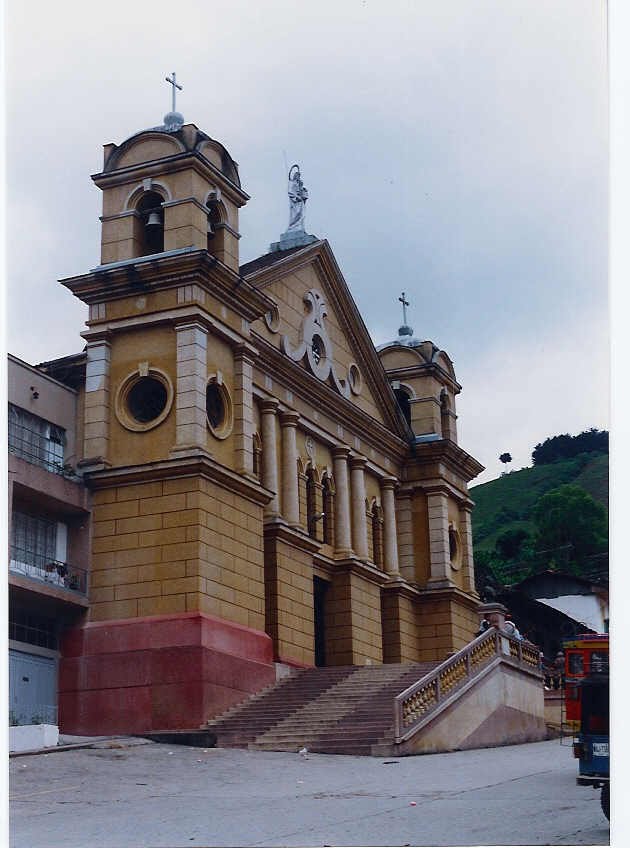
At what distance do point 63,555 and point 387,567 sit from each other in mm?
12201

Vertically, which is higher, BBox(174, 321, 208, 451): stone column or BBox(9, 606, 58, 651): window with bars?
BBox(174, 321, 208, 451): stone column

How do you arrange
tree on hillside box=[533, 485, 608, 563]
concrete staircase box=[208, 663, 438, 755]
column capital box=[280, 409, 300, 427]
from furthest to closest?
column capital box=[280, 409, 300, 427]
concrete staircase box=[208, 663, 438, 755]
tree on hillside box=[533, 485, 608, 563]

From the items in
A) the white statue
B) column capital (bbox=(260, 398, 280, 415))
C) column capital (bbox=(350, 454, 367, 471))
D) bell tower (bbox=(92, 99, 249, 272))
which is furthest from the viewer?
the white statue

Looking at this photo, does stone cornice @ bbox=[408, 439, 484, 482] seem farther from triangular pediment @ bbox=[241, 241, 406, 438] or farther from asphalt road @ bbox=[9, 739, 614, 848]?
asphalt road @ bbox=[9, 739, 614, 848]

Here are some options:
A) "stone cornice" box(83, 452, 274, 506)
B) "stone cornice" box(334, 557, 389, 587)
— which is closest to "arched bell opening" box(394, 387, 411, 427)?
"stone cornice" box(334, 557, 389, 587)

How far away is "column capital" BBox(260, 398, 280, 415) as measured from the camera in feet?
109

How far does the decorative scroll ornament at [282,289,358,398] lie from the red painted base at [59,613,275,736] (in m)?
9.57

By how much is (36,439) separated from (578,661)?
11.1 meters

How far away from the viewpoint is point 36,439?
28203 millimetres

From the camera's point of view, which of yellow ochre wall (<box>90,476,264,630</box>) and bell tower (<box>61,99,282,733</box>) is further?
yellow ochre wall (<box>90,476,264,630</box>)

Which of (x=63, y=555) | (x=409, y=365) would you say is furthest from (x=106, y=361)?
(x=409, y=365)

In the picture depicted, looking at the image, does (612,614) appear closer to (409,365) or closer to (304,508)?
(304,508)

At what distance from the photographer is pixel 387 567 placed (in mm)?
38344

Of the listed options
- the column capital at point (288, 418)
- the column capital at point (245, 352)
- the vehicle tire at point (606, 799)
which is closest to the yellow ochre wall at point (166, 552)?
the column capital at point (245, 352)
